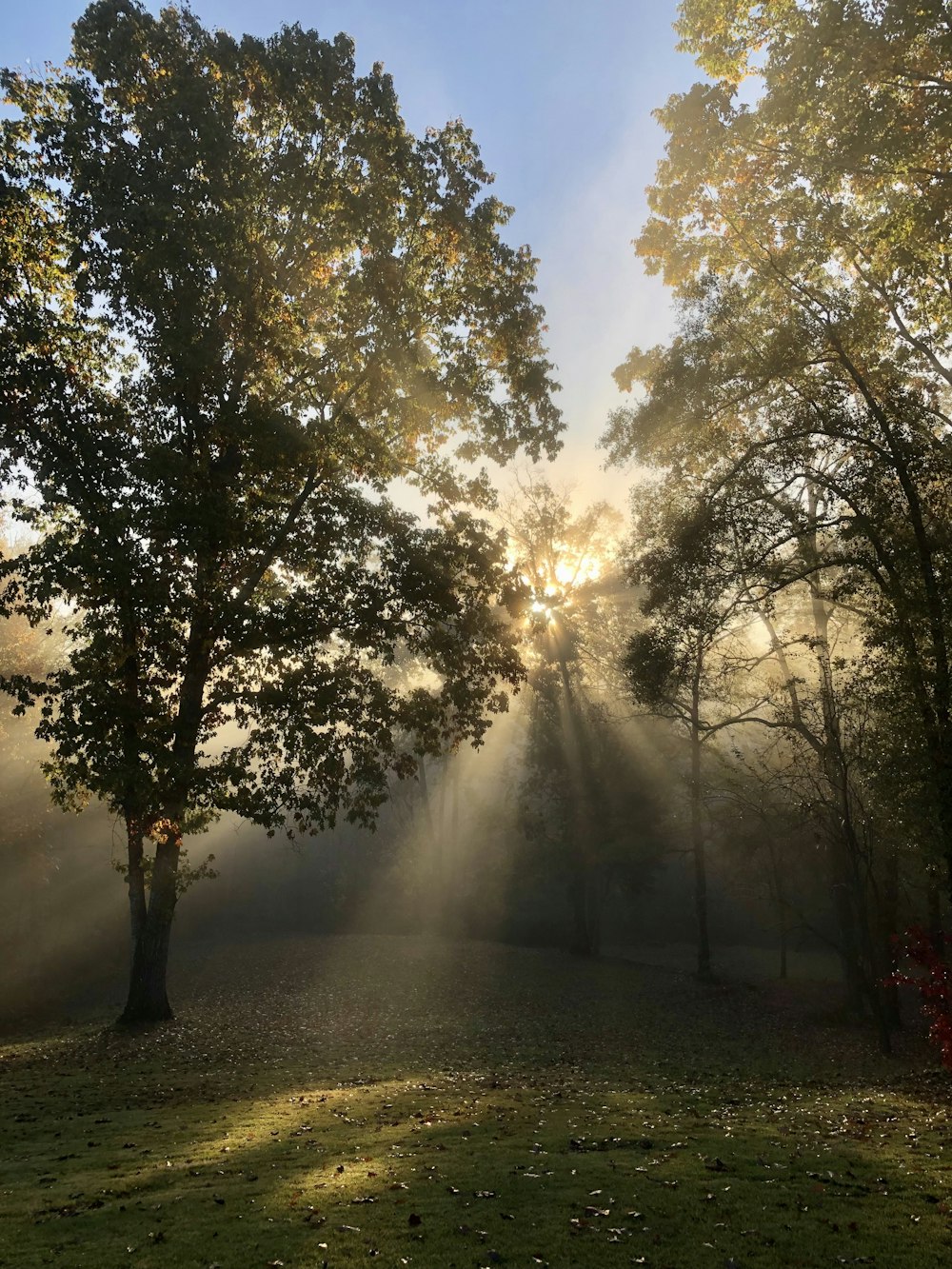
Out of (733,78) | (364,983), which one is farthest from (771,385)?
(364,983)

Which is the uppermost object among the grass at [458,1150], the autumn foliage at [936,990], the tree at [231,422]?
the tree at [231,422]

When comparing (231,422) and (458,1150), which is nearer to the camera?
(458,1150)

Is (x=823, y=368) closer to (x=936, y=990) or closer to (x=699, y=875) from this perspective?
(x=936, y=990)

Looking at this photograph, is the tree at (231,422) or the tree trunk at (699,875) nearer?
the tree at (231,422)

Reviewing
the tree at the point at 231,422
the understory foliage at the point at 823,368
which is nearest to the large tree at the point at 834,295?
the understory foliage at the point at 823,368

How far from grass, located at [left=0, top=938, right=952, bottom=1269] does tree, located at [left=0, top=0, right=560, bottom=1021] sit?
404 cm

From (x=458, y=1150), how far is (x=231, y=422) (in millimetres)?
11630

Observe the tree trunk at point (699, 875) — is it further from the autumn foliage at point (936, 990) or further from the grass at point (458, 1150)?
the autumn foliage at point (936, 990)

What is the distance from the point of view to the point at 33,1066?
1327 cm

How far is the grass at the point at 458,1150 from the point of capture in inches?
201

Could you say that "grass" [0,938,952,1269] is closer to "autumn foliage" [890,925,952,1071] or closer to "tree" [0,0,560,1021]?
"autumn foliage" [890,925,952,1071]

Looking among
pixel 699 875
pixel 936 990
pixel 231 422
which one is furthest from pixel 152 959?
pixel 699 875

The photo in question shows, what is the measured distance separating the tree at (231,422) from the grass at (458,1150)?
4039 mm

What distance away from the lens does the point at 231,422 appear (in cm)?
1379
